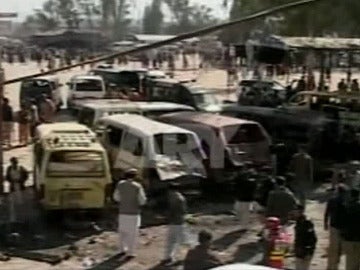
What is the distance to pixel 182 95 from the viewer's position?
27.8 meters

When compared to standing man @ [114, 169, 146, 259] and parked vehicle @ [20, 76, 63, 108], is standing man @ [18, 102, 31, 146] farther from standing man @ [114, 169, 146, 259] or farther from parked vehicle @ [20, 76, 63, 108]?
standing man @ [114, 169, 146, 259]

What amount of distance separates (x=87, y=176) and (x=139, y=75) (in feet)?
70.8

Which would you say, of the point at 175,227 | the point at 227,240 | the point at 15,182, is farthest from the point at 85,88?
the point at 175,227

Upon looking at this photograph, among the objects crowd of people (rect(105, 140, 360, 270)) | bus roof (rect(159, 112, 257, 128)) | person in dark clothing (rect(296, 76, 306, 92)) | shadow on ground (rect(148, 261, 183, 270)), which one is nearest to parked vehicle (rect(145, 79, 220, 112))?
person in dark clothing (rect(296, 76, 306, 92))

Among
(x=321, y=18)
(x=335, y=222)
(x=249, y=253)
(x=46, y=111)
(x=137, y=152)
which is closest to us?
(x=335, y=222)

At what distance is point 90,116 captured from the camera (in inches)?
827

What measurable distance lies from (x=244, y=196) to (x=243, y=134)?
10.2 feet

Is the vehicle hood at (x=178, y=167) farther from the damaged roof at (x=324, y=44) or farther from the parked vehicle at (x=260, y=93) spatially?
the damaged roof at (x=324, y=44)

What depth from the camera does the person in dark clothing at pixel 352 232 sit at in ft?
34.8

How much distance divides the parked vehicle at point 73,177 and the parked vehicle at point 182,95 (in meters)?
10.9

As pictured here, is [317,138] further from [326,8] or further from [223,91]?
[223,91]

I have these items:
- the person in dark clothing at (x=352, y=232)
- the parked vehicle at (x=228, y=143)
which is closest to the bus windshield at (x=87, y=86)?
the parked vehicle at (x=228, y=143)

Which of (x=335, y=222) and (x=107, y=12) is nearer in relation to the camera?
(x=335, y=222)

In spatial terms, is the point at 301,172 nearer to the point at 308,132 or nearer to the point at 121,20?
the point at 308,132
